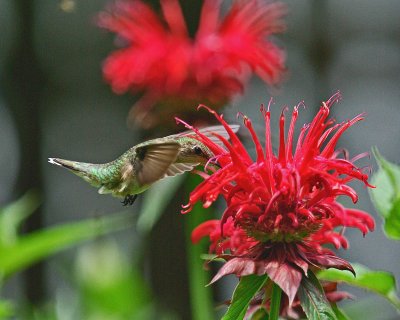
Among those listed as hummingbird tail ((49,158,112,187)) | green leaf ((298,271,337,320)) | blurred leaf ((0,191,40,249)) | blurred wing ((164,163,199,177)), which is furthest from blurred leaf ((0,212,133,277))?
green leaf ((298,271,337,320))

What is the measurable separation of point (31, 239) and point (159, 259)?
1.68 meters

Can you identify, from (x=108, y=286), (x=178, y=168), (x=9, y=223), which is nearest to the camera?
(x=178, y=168)

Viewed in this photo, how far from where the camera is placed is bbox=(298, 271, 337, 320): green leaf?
0.94 meters

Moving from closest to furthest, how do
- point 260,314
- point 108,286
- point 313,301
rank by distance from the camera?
1. point 313,301
2. point 260,314
3. point 108,286

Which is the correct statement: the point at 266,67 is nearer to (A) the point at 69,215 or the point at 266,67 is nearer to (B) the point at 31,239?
(B) the point at 31,239

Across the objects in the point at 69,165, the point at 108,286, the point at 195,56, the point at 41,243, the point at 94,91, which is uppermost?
the point at 69,165

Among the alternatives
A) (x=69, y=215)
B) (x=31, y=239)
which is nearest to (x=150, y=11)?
(x=31, y=239)

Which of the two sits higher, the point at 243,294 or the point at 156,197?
the point at 243,294

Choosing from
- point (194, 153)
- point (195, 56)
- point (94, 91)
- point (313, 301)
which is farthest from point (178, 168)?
point (94, 91)

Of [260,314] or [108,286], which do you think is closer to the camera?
[260,314]

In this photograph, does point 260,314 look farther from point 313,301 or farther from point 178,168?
point 178,168

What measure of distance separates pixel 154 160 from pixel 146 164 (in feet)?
0.07

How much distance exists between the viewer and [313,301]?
964mm

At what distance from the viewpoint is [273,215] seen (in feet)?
3.46
